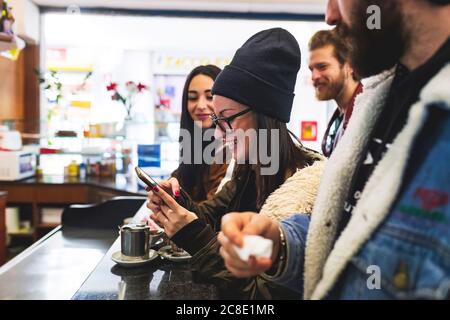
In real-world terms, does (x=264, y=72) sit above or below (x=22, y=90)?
below

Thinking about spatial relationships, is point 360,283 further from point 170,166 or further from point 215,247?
point 170,166

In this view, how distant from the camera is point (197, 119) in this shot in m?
1.98

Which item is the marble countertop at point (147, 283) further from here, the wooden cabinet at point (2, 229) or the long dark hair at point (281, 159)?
the wooden cabinet at point (2, 229)

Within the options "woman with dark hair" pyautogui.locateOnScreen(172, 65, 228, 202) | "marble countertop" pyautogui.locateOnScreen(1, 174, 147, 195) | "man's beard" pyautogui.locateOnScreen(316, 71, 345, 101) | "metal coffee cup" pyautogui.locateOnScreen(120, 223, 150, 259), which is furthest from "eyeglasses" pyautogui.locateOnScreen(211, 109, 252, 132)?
"marble countertop" pyautogui.locateOnScreen(1, 174, 147, 195)

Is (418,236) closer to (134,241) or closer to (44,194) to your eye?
(134,241)

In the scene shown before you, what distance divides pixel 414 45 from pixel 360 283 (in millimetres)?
372

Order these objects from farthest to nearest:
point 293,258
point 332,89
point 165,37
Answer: point 165,37
point 332,89
point 293,258

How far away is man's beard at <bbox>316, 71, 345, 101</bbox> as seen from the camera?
208 centimetres

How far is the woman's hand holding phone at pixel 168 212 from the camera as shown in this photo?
1055 millimetres

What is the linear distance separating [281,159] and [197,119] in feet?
3.07

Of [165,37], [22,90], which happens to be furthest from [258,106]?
[165,37]

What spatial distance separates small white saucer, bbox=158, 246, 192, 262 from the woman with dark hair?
1.92 ft

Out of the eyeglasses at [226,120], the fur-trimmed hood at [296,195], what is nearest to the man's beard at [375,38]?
the fur-trimmed hood at [296,195]

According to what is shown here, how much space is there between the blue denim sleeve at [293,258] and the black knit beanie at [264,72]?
0.44 m
